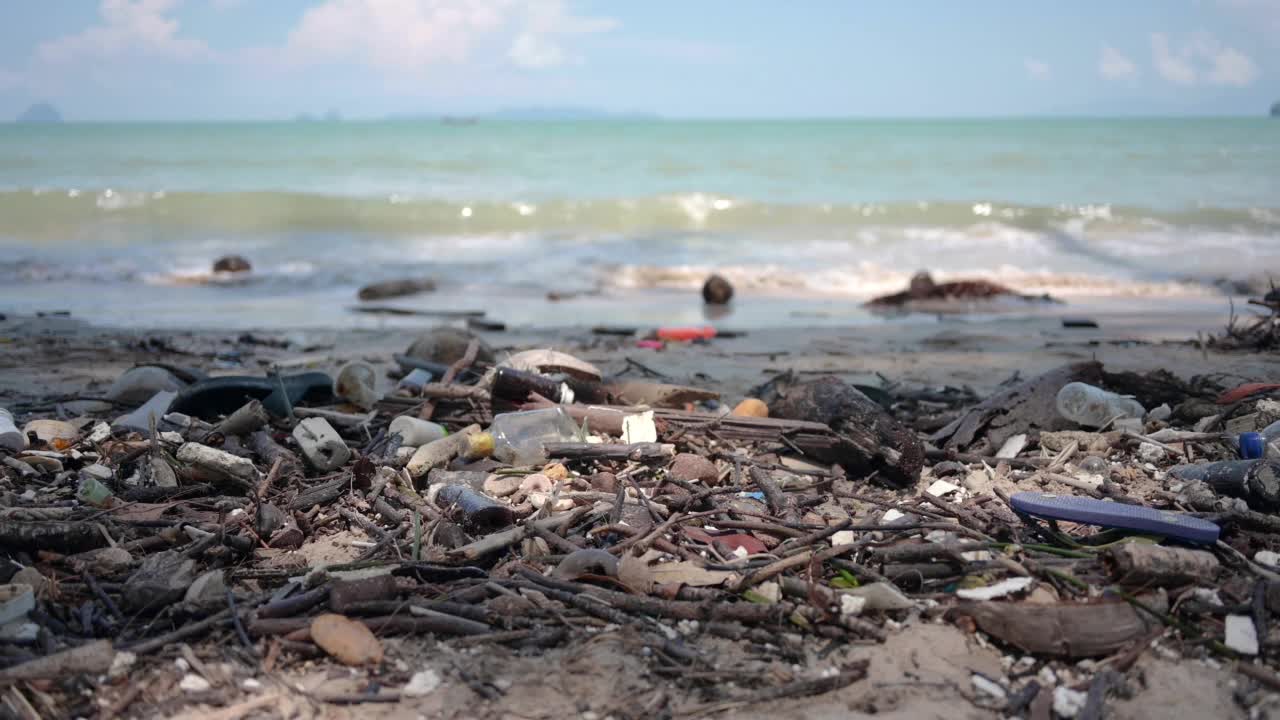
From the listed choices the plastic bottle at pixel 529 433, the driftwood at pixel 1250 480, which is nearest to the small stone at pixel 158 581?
the plastic bottle at pixel 529 433

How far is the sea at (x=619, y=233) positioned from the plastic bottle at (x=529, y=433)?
543 centimetres

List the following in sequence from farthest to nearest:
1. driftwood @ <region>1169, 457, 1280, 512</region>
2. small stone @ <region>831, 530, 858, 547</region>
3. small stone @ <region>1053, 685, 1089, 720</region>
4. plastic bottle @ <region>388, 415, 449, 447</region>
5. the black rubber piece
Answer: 1. the black rubber piece
2. plastic bottle @ <region>388, 415, 449, 447</region>
3. driftwood @ <region>1169, 457, 1280, 512</region>
4. small stone @ <region>831, 530, 858, 547</region>
5. small stone @ <region>1053, 685, 1089, 720</region>

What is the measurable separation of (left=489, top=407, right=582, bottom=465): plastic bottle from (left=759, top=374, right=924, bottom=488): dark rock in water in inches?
41.1

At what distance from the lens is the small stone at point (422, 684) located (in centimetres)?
236

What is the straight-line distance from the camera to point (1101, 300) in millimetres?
11922

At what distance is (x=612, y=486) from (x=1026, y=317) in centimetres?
770

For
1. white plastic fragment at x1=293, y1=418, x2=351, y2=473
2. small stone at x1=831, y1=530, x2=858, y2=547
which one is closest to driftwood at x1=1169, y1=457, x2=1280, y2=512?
small stone at x1=831, y1=530, x2=858, y2=547

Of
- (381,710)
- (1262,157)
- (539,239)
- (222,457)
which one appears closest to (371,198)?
(539,239)

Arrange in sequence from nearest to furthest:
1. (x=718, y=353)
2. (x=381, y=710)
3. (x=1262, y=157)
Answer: (x=381, y=710) < (x=718, y=353) < (x=1262, y=157)

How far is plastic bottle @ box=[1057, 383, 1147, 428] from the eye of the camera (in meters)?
4.50

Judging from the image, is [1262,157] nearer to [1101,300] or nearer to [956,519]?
[1101,300]

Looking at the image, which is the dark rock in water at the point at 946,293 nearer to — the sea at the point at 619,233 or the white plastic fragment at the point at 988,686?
the sea at the point at 619,233

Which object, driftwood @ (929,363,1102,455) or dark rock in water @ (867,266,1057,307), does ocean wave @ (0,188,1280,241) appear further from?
driftwood @ (929,363,1102,455)

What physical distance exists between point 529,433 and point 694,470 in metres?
0.84
